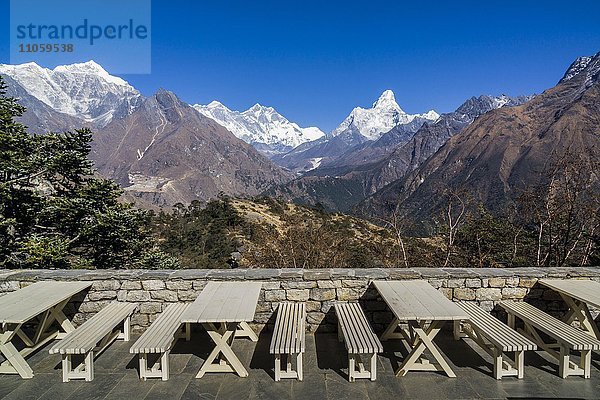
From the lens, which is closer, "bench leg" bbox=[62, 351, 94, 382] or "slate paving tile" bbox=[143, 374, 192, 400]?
"slate paving tile" bbox=[143, 374, 192, 400]

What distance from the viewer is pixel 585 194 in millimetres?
9844

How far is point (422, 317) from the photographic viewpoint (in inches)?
142

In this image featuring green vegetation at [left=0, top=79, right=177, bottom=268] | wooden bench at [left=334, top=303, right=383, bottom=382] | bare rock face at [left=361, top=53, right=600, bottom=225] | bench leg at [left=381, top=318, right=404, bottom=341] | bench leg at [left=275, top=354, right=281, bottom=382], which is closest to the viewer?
wooden bench at [left=334, top=303, right=383, bottom=382]

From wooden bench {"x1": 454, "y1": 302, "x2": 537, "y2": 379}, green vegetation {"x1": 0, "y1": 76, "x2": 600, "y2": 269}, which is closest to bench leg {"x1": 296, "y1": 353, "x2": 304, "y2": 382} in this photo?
wooden bench {"x1": 454, "y1": 302, "x2": 537, "y2": 379}

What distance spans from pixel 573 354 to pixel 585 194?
7.40 meters

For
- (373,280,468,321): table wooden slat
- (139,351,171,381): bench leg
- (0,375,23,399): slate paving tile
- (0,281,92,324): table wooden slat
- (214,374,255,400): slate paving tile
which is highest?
(0,281,92,324): table wooden slat

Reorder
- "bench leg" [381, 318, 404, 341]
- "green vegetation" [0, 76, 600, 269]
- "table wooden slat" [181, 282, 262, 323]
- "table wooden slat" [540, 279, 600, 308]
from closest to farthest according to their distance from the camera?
"table wooden slat" [181, 282, 262, 323] < "table wooden slat" [540, 279, 600, 308] < "bench leg" [381, 318, 404, 341] < "green vegetation" [0, 76, 600, 269]

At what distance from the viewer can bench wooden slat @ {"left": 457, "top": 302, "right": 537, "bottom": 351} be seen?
3.51m

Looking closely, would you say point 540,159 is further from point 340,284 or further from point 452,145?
point 340,284

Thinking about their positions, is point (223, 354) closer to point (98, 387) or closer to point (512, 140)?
point (98, 387)

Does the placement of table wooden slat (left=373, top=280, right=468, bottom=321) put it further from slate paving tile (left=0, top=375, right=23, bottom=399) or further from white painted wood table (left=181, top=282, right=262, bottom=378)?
slate paving tile (left=0, top=375, right=23, bottom=399)

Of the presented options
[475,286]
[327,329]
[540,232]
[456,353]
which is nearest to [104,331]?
[327,329]

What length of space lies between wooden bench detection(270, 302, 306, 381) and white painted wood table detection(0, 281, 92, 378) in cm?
240

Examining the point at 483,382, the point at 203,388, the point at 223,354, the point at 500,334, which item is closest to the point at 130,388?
the point at 203,388
